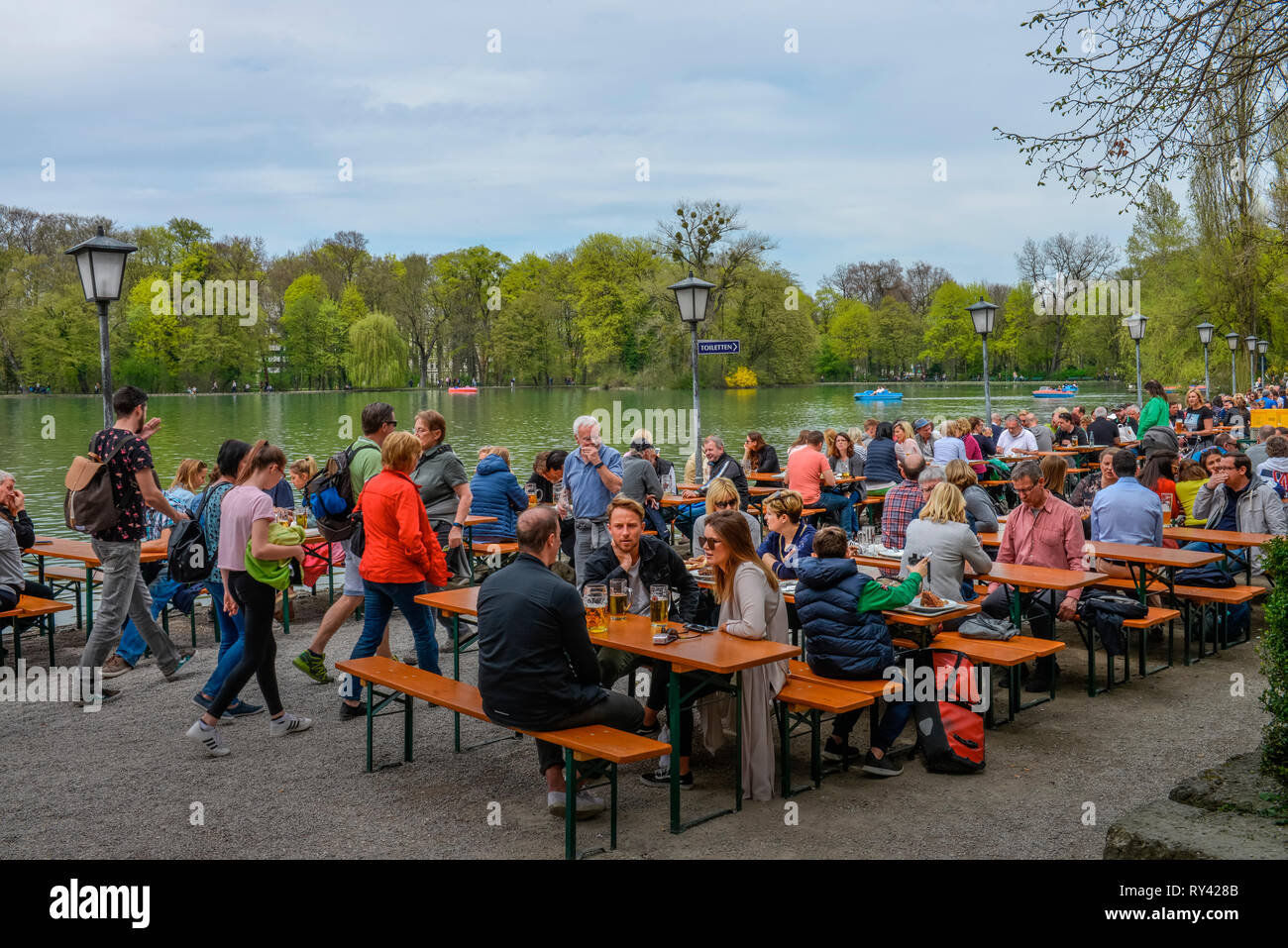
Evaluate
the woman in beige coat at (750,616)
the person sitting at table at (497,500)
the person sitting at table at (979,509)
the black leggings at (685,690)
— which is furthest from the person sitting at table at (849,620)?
the person sitting at table at (497,500)

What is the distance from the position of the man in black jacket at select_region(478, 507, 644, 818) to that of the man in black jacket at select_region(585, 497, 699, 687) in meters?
1.14

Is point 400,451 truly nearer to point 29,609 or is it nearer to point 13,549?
point 29,609

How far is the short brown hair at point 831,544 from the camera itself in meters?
5.11

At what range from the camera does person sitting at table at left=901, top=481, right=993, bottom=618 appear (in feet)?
20.3

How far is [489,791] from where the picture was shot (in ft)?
16.7

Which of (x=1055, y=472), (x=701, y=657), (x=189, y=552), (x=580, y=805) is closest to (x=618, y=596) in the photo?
(x=701, y=657)

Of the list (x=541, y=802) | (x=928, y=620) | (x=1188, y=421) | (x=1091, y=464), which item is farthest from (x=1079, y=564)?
(x=1188, y=421)

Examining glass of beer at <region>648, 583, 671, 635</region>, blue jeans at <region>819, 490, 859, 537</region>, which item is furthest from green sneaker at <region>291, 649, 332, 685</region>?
blue jeans at <region>819, 490, 859, 537</region>

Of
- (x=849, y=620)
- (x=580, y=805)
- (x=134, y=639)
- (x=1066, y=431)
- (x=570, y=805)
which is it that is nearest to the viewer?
(x=570, y=805)

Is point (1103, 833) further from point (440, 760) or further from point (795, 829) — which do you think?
point (440, 760)

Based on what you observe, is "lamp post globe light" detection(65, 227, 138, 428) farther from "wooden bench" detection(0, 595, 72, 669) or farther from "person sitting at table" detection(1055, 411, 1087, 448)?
"person sitting at table" detection(1055, 411, 1087, 448)

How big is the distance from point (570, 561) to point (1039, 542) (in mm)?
5034

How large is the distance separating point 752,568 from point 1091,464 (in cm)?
1518

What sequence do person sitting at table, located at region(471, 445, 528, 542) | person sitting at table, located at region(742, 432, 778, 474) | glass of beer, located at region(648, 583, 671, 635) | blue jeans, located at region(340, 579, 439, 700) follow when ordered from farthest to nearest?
person sitting at table, located at region(742, 432, 778, 474), person sitting at table, located at region(471, 445, 528, 542), blue jeans, located at region(340, 579, 439, 700), glass of beer, located at region(648, 583, 671, 635)
